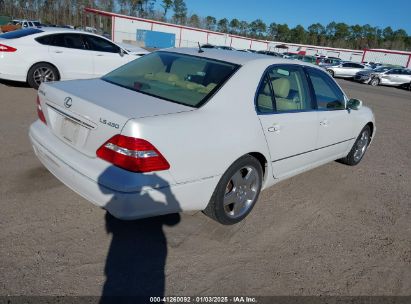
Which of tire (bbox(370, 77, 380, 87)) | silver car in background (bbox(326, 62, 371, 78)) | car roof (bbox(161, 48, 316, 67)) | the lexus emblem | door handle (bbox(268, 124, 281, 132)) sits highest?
car roof (bbox(161, 48, 316, 67))

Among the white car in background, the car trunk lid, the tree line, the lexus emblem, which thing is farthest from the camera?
the tree line

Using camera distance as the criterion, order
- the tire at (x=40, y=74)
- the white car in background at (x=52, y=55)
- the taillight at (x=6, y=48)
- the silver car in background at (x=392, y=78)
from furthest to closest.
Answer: the silver car in background at (x=392, y=78) < the tire at (x=40, y=74) < the white car in background at (x=52, y=55) < the taillight at (x=6, y=48)

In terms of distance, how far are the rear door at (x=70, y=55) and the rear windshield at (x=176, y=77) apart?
479cm

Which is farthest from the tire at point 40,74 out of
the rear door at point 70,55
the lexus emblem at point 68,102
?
the lexus emblem at point 68,102

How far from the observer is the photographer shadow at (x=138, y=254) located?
96.7 inches

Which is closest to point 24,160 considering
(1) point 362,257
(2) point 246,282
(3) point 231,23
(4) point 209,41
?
(2) point 246,282

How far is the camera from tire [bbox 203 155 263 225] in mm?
3059

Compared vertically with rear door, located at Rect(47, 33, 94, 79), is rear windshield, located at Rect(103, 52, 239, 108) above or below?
→ above

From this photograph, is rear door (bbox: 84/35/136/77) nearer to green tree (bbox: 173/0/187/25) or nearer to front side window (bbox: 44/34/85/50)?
front side window (bbox: 44/34/85/50)

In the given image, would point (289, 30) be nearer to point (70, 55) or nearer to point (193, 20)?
point (193, 20)

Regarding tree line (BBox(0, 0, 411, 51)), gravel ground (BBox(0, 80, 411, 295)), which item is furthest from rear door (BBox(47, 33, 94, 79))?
tree line (BBox(0, 0, 411, 51))

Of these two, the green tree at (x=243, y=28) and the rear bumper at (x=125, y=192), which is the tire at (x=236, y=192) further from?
the green tree at (x=243, y=28)

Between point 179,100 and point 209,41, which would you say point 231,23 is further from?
point 179,100

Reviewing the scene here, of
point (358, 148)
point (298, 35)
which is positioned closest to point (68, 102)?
point (358, 148)
